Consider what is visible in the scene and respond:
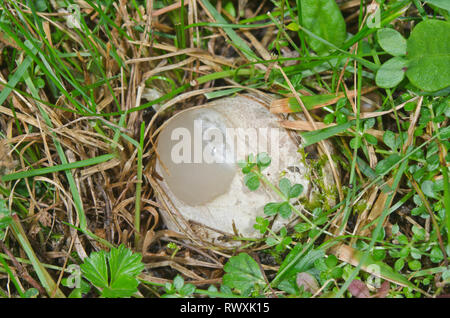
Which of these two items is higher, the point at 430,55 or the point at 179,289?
the point at 430,55

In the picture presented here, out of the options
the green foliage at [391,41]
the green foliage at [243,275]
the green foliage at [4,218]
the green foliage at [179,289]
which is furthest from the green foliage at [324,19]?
the green foliage at [4,218]

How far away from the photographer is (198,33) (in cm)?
193

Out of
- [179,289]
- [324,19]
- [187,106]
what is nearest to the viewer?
[179,289]

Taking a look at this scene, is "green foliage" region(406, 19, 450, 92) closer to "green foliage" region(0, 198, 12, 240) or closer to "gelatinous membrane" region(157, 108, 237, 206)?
"gelatinous membrane" region(157, 108, 237, 206)

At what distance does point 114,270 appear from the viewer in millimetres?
1528

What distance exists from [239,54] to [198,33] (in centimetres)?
21

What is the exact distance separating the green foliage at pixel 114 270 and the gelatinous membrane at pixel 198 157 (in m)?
0.30

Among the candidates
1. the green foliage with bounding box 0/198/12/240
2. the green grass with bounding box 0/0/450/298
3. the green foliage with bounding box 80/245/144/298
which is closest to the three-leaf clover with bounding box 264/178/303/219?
the green grass with bounding box 0/0/450/298

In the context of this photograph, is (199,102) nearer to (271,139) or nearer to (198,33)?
(198,33)

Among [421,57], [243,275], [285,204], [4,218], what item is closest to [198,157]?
[285,204]

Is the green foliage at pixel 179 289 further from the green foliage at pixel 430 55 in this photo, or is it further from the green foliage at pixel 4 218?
the green foliage at pixel 430 55

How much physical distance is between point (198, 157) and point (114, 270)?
51cm

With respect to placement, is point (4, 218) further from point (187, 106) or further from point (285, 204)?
point (285, 204)

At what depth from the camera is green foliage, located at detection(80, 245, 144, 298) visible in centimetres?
147
